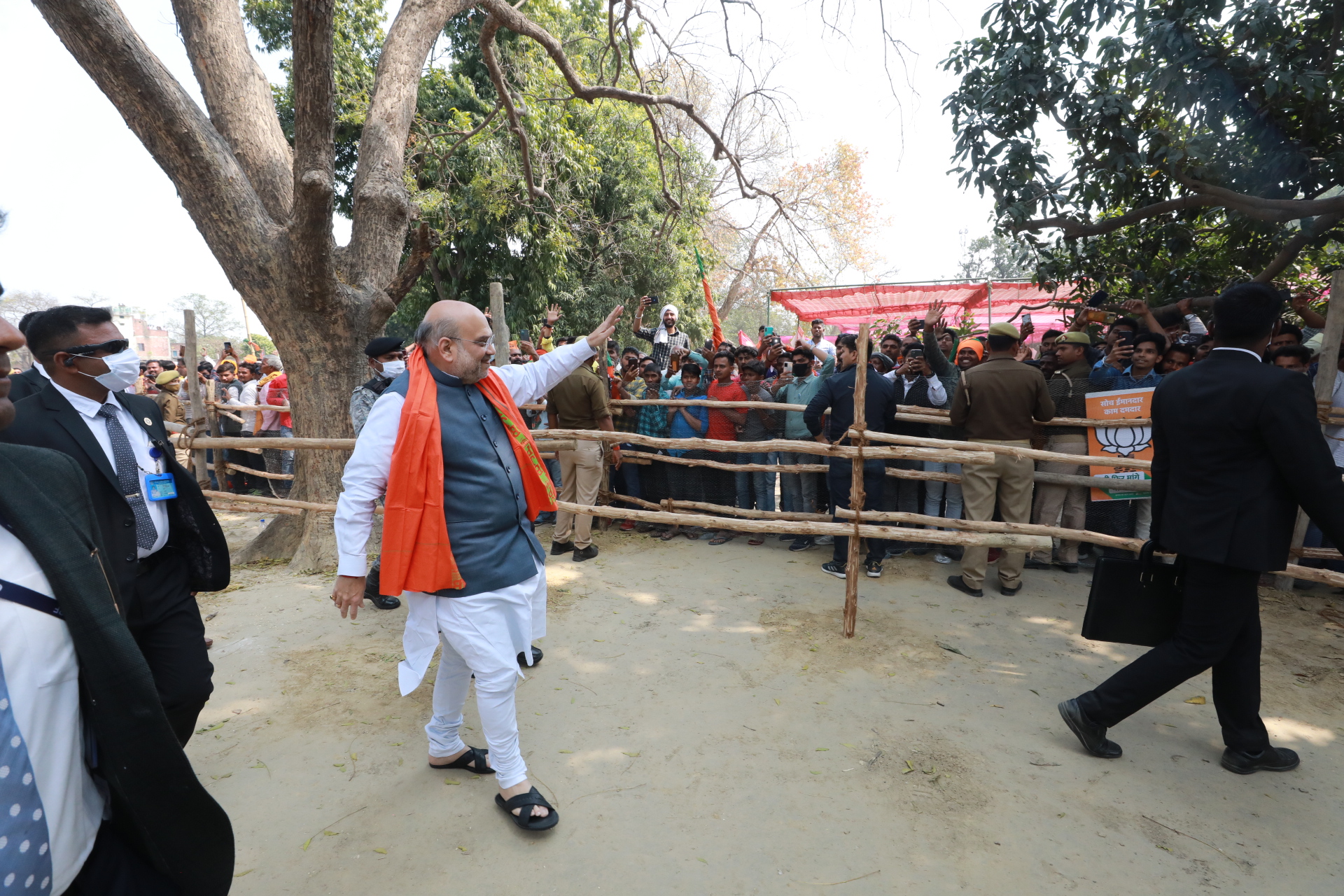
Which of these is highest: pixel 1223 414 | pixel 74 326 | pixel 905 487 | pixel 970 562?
pixel 74 326

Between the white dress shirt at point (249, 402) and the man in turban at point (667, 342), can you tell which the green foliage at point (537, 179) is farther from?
the white dress shirt at point (249, 402)

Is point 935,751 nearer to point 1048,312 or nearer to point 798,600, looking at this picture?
point 798,600

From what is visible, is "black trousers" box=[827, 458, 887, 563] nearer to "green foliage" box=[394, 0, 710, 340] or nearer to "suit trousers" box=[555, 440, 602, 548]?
"suit trousers" box=[555, 440, 602, 548]

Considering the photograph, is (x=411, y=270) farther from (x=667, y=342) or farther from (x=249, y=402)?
(x=249, y=402)

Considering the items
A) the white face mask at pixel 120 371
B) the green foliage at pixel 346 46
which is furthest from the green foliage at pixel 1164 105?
the green foliage at pixel 346 46

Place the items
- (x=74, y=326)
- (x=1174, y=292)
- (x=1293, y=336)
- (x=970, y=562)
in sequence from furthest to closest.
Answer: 1. (x=1174, y=292)
2. (x=970, y=562)
3. (x=1293, y=336)
4. (x=74, y=326)

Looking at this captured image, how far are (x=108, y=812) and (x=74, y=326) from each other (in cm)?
173

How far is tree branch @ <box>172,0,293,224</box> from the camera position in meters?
5.09

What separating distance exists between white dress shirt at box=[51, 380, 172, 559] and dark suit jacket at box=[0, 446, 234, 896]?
1.20m

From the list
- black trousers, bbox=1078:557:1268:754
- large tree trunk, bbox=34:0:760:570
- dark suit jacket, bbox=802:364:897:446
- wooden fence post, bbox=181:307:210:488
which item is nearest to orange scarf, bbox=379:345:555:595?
black trousers, bbox=1078:557:1268:754

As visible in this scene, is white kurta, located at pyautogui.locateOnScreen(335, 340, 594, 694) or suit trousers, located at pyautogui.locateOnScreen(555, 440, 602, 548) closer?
white kurta, located at pyautogui.locateOnScreen(335, 340, 594, 694)

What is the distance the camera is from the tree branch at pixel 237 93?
509cm

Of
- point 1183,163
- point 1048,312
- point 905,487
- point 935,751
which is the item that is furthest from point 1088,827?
point 1048,312

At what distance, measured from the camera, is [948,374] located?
18.4 ft
